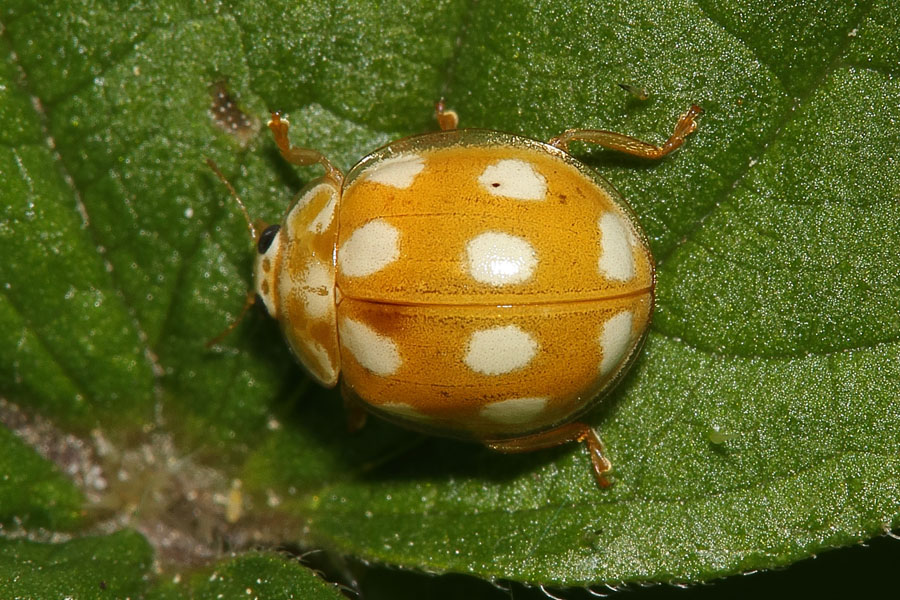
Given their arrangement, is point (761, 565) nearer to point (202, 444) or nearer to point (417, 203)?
point (417, 203)

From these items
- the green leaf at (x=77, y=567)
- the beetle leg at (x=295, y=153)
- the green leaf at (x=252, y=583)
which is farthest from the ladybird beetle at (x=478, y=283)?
the green leaf at (x=77, y=567)

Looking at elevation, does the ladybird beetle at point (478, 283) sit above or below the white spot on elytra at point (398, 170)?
below

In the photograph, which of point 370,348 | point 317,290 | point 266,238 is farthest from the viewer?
point 266,238

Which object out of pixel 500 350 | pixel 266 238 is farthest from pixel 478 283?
pixel 266 238

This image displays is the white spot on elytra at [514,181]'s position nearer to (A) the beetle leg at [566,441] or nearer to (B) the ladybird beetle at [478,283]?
(B) the ladybird beetle at [478,283]

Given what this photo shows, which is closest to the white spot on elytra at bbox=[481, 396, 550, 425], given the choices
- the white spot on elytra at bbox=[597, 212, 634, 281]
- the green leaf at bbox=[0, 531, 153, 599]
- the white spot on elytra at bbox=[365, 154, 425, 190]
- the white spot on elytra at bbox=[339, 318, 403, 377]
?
the white spot on elytra at bbox=[339, 318, 403, 377]

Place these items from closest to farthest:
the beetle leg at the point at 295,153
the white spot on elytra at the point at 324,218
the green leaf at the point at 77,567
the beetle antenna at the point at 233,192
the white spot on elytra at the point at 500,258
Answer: the white spot on elytra at the point at 500,258 < the green leaf at the point at 77,567 < the white spot on elytra at the point at 324,218 < the beetle leg at the point at 295,153 < the beetle antenna at the point at 233,192

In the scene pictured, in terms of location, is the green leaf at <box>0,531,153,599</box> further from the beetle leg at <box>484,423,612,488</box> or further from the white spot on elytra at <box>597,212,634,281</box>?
the white spot on elytra at <box>597,212,634,281</box>

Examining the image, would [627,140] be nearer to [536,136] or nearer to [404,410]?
[536,136]
